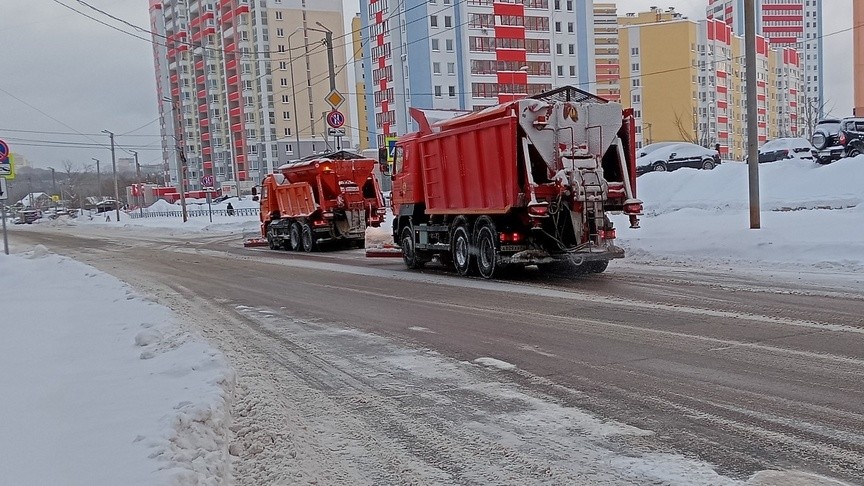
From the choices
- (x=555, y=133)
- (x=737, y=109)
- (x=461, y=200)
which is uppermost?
(x=737, y=109)

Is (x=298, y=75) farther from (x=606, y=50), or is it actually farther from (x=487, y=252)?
(x=487, y=252)

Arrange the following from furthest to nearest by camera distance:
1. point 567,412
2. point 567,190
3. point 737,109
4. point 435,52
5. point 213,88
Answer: point 737,109, point 213,88, point 435,52, point 567,190, point 567,412

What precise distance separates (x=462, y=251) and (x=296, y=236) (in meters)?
11.0

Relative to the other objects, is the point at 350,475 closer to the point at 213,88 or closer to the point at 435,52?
the point at 435,52

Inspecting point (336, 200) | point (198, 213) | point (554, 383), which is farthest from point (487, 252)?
point (198, 213)

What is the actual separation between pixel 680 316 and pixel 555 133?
4.96 m

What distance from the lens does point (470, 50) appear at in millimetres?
77188

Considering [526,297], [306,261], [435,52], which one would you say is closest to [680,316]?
[526,297]

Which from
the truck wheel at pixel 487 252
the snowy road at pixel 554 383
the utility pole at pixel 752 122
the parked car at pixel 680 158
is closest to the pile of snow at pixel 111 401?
the snowy road at pixel 554 383

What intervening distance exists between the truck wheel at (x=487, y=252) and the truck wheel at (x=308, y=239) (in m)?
10.5

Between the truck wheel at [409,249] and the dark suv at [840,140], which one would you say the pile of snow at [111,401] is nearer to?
the truck wheel at [409,249]

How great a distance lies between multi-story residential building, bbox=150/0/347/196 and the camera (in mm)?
102500

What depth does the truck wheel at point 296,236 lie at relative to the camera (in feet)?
80.4

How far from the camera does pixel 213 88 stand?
11794 centimetres
